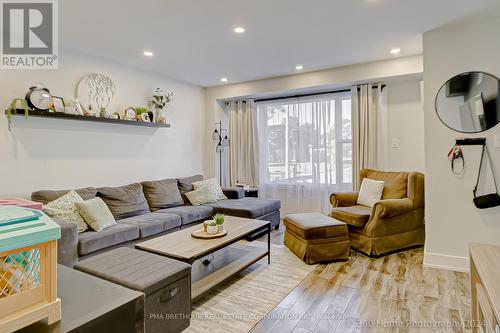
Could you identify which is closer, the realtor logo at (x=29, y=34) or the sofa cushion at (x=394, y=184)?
the realtor logo at (x=29, y=34)

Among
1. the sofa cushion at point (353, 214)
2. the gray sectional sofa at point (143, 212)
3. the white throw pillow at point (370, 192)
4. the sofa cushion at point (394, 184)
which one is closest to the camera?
the gray sectional sofa at point (143, 212)

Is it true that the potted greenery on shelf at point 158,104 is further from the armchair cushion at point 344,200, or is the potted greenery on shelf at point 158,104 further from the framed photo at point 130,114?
the armchair cushion at point 344,200

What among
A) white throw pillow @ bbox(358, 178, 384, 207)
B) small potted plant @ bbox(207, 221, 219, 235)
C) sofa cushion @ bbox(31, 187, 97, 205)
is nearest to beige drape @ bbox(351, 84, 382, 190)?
white throw pillow @ bbox(358, 178, 384, 207)

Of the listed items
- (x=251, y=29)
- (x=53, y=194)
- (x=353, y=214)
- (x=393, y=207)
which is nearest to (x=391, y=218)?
(x=393, y=207)

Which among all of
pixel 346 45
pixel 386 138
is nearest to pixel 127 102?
pixel 346 45

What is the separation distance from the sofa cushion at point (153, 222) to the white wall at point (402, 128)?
3.08m

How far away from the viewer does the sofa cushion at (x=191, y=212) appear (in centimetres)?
371

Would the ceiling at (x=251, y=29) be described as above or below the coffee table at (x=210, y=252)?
above

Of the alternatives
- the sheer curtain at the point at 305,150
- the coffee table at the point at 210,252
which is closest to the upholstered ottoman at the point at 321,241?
the coffee table at the point at 210,252

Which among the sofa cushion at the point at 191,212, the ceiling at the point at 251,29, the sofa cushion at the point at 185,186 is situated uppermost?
the ceiling at the point at 251,29

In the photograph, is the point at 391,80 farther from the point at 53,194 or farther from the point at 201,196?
the point at 53,194

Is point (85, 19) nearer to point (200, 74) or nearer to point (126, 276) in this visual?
point (200, 74)

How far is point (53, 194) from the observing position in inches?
121

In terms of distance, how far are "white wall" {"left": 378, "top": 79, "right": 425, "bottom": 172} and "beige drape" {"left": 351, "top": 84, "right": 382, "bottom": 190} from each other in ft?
0.43
